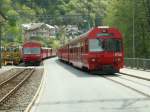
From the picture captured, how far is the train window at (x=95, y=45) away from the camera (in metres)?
34.2

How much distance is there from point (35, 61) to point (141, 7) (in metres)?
16.0

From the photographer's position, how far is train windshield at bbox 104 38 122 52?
113 ft

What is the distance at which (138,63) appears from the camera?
4169 centimetres

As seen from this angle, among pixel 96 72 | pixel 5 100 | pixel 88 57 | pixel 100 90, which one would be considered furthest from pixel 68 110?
pixel 96 72

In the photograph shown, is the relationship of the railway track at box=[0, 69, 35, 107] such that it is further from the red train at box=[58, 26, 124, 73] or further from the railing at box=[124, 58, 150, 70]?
the railing at box=[124, 58, 150, 70]

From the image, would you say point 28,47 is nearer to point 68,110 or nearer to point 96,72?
point 96,72

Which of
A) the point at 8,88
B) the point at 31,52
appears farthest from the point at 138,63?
the point at 31,52

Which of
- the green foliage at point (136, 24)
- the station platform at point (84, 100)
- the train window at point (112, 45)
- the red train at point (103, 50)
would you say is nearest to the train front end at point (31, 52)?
the green foliage at point (136, 24)

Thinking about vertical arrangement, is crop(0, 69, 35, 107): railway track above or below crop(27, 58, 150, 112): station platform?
below

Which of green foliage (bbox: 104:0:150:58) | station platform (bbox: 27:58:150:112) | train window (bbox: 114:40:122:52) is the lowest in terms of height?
station platform (bbox: 27:58:150:112)

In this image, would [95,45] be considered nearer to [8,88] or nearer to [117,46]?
[117,46]

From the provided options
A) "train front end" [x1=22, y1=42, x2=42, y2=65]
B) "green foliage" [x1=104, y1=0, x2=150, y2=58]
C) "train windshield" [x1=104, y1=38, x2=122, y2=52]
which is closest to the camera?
"train windshield" [x1=104, y1=38, x2=122, y2=52]

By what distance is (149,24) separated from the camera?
219 ft

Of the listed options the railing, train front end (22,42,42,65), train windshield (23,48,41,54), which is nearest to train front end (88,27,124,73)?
the railing
